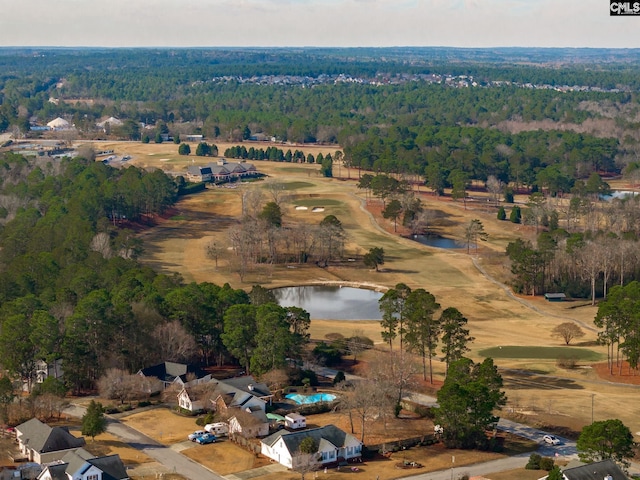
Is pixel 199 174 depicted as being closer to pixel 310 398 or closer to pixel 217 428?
pixel 310 398

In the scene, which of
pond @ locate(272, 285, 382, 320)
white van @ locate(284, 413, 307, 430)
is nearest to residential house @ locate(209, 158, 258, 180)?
pond @ locate(272, 285, 382, 320)

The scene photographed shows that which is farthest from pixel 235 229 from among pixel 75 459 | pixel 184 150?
pixel 184 150

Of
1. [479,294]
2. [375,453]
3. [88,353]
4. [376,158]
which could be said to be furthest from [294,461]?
[376,158]

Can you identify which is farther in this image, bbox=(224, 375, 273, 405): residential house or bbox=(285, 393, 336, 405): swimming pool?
bbox=(285, 393, 336, 405): swimming pool

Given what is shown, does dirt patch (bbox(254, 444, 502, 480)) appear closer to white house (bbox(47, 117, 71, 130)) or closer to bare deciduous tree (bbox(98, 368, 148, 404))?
bare deciduous tree (bbox(98, 368, 148, 404))

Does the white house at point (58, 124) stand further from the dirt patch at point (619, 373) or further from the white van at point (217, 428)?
the white van at point (217, 428)
